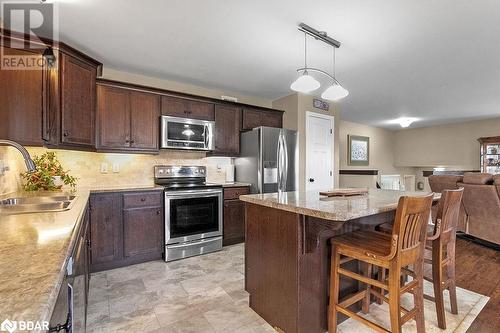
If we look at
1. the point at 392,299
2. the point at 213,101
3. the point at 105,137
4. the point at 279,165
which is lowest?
the point at 392,299

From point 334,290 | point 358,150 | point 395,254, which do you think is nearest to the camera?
point 395,254

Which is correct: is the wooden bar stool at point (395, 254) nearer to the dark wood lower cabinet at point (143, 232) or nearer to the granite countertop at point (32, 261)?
the granite countertop at point (32, 261)

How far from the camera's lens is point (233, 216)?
3.65 meters

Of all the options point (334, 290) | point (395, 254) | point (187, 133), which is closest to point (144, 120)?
point (187, 133)

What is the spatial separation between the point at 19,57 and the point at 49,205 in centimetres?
152

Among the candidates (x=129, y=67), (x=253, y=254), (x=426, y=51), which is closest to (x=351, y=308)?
(x=253, y=254)

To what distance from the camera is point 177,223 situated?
125 inches

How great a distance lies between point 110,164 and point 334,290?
3048 millimetres

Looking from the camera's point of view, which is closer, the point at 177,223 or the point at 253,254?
the point at 253,254

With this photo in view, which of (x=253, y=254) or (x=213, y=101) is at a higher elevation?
(x=213, y=101)

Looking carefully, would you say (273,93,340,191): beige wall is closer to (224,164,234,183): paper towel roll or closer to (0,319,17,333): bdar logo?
(224,164,234,183): paper towel roll

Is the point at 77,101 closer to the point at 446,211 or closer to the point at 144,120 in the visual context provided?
the point at 144,120

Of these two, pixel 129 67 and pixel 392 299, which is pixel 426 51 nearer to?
pixel 392 299

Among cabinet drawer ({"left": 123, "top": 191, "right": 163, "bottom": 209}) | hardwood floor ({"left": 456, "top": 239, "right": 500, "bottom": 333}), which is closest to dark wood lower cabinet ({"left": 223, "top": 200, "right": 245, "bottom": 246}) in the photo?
cabinet drawer ({"left": 123, "top": 191, "right": 163, "bottom": 209})
